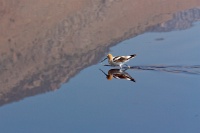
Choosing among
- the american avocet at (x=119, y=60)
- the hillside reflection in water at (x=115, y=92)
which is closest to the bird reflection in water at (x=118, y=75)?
the hillside reflection in water at (x=115, y=92)

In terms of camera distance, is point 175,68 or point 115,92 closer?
point 115,92

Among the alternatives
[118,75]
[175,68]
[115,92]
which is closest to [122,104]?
[115,92]

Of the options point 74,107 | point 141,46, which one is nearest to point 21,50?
point 141,46

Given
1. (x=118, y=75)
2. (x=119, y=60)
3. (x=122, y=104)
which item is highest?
(x=119, y=60)

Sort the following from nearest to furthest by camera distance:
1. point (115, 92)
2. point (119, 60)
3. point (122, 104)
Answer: point (122, 104) < point (115, 92) < point (119, 60)

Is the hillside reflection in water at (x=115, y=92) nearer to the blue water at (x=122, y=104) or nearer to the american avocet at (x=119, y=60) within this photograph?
the blue water at (x=122, y=104)

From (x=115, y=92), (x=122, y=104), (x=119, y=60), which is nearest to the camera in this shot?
(x=122, y=104)

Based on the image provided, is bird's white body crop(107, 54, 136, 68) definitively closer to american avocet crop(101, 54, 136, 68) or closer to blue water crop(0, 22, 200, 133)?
american avocet crop(101, 54, 136, 68)

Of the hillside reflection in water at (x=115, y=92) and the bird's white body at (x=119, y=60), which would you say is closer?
the hillside reflection in water at (x=115, y=92)

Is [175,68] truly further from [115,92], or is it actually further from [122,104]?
[122,104]
